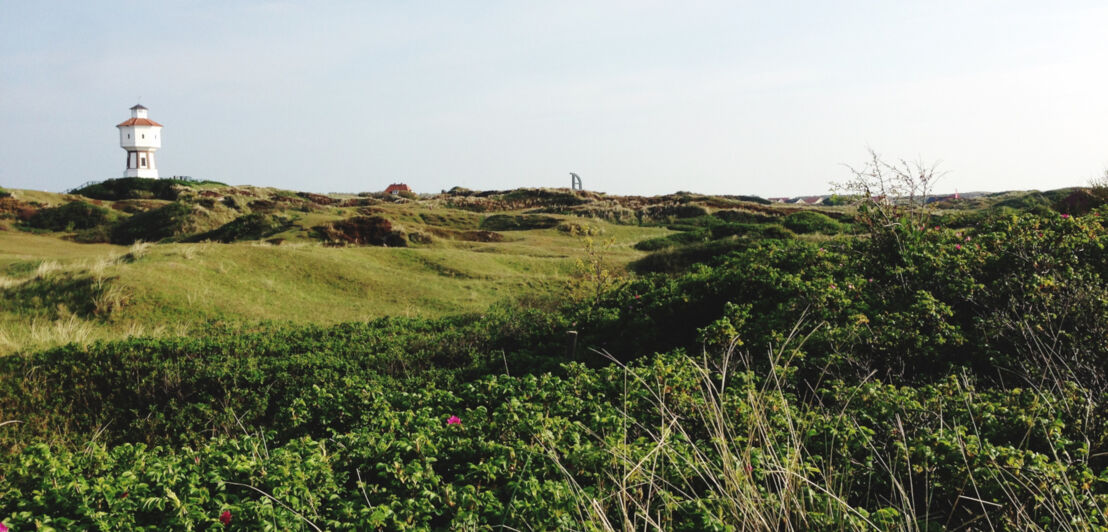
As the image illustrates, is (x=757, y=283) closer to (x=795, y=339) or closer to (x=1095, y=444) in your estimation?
(x=795, y=339)

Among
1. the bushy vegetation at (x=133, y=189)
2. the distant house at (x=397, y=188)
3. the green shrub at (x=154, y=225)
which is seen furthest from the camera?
the distant house at (x=397, y=188)

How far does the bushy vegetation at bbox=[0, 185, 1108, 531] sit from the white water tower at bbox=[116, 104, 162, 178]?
75.7 metres

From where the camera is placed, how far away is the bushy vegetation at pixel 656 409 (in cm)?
319

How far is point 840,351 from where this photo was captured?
572cm

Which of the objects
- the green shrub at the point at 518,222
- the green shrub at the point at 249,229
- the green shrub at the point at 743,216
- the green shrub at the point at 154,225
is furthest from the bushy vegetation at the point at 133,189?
the green shrub at the point at 743,216

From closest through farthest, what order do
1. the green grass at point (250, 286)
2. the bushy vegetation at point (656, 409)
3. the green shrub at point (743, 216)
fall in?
the bushy vegetation at point (656, 409) → the green grass at point (250, 286) → the green shrub at point (743, 216)

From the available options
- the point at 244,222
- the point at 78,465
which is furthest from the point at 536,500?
the point at 244,222

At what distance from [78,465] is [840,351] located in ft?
18.0

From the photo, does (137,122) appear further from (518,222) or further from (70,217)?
(518,222)

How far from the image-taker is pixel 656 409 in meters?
4.46

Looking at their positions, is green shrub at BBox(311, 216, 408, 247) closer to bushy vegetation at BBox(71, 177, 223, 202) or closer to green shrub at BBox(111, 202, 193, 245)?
green shrub at BBox(111, 202, 193, 245)

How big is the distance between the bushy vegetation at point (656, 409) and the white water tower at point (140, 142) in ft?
249

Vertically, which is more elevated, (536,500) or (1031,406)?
(1031,406)

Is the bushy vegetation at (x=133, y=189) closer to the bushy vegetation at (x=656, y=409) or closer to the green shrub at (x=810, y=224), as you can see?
the green shrub at (x=810, y=224)
